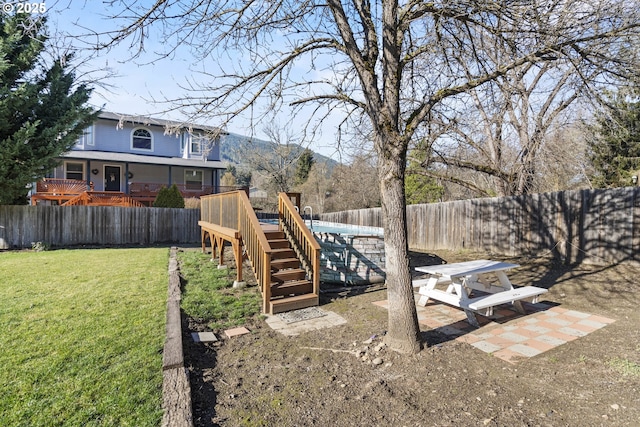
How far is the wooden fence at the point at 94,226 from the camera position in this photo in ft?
36.0

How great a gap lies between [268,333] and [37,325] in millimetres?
2615

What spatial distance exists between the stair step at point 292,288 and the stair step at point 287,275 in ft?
0.22

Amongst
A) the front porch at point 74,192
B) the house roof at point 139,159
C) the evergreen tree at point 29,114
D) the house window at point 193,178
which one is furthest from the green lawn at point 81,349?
the house window at point 193,178

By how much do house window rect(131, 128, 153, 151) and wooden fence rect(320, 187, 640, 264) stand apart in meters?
16.9

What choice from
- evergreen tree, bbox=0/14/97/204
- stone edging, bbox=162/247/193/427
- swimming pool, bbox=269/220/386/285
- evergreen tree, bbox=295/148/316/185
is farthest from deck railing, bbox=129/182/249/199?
evergreen tree, bbox=295/148/316/185

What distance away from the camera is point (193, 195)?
68.8 feet

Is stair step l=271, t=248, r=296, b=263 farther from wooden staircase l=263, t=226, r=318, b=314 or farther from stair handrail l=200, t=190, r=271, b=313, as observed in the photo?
stair handrail l=200, t=190, r=271, b=313

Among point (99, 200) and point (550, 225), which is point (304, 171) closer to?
point (99, 200)

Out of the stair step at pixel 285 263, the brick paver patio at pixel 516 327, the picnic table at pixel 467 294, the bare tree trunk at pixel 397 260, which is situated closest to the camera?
the bare tree trunk at pixel 397 260

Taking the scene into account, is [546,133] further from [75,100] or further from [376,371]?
[75,100]

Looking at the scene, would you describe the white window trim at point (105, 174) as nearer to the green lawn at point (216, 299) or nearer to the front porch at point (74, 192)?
the front porch at point (74, 192)

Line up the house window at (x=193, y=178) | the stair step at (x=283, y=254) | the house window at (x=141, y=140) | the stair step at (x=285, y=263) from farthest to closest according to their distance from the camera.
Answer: the house window at (x=193, y=178) < the house window at (x=141, y=140) < the stair step at (x=283, y=254) < the stair step at (x=285, y=263)

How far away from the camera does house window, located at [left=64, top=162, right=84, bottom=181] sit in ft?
62.2

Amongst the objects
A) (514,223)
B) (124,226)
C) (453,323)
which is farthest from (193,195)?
(453,323)
